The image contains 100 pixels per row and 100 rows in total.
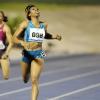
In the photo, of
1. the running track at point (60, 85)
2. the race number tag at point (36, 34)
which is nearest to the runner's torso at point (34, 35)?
the race number tag at point (36, 34)

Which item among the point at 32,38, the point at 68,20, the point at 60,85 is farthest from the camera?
the point at 68,20

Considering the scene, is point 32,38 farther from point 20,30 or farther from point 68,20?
point 68,20

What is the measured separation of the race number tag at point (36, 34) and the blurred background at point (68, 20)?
77.7 feet

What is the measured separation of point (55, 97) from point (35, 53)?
277cm

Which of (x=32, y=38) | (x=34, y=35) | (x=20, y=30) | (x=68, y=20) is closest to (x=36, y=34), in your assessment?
(x=34, y=35)

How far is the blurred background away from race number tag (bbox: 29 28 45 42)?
77.7 feet

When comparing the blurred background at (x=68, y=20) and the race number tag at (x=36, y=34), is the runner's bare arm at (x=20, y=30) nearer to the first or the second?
the race number tag at (x=36, y=34)

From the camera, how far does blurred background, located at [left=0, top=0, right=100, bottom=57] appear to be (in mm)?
43781

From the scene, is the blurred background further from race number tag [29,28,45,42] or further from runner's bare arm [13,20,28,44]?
runner's bare arm [13,20,28,44]

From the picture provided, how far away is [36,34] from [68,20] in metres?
44.8

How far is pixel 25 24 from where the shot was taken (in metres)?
13.1

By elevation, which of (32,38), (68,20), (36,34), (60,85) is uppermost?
(36,34)

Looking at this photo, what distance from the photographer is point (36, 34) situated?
515 inches

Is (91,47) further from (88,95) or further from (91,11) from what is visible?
(88,95)
